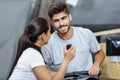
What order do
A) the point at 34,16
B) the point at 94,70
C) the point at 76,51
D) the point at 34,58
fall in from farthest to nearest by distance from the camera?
the point at 34,16
the point at 76,51
the point at 94,70
the point at 34,58

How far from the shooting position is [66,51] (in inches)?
84.7

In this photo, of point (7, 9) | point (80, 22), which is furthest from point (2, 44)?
point (80, 22)

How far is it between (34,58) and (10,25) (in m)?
1.16

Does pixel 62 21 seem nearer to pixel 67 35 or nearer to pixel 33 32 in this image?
pixel 67 35

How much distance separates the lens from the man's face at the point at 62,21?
2410 millimetres

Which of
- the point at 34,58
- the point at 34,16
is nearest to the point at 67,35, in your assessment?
the point at 34,58

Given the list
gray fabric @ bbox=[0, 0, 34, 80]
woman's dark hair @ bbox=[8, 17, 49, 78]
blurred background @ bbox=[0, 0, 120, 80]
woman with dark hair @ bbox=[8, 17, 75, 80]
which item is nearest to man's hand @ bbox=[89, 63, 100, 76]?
woman with dark hair @ bbox=[8, 17, 75, 80]

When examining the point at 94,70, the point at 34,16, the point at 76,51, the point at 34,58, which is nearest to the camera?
the point at 34,58

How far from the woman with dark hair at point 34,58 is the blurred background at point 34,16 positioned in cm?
93

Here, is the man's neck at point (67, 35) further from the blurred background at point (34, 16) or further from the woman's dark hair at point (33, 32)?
the blurred background at point (34, 16)

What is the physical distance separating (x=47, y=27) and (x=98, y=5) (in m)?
1.12

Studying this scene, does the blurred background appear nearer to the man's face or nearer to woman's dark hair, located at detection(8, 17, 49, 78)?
the man's face

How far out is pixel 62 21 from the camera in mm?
2414

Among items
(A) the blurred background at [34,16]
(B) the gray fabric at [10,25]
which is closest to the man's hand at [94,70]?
(A) the blurred background at [34,16]
